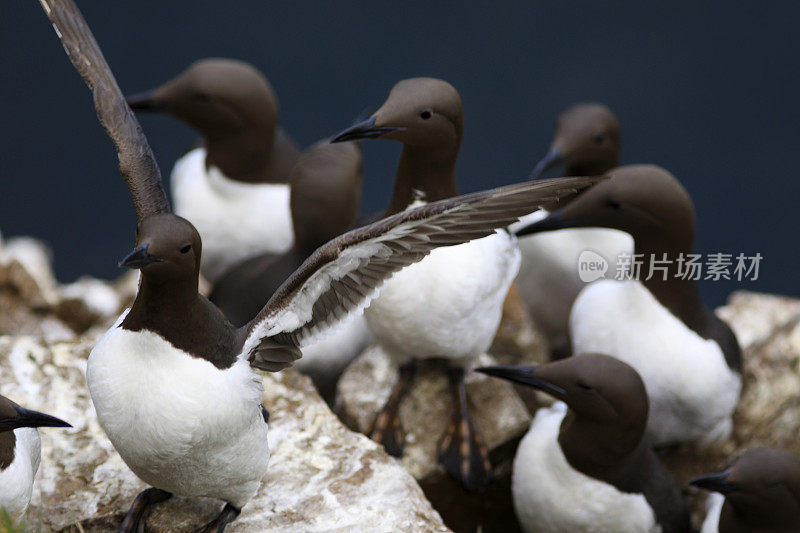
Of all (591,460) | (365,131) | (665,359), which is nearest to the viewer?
(365,131)

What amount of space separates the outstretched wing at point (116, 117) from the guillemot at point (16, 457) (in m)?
0.94

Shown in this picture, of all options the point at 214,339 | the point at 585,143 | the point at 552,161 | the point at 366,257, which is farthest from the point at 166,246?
the point at 585,143

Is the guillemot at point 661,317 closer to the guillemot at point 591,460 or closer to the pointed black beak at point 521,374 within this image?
the guillemot at point 591,460

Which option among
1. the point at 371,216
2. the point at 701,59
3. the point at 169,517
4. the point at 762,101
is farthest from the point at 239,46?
the point at 169,517

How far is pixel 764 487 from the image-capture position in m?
5.34

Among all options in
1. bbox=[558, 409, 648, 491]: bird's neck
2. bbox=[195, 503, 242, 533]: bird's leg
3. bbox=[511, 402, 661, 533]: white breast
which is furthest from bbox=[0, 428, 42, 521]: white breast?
bbox=[558, 409, 648, 491]: bird's neck

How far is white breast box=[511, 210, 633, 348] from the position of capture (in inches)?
291

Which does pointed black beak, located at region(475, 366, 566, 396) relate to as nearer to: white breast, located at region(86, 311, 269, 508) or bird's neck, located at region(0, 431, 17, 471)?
white breast, located at region(86, 311, 269, 508)

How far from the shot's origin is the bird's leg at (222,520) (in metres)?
4.46

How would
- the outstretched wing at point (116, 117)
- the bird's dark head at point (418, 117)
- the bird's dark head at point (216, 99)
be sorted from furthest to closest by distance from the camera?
1. the bird's dark head at point (216, 99)
2. the bird's dark head at point (418, 117)
3. the outstretched wing at point (116, 117)

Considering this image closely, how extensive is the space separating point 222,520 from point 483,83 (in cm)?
876

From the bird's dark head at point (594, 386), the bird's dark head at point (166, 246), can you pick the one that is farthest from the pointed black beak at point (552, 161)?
the bird's dark head at point (166, 246)

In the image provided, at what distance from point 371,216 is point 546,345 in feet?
7.41

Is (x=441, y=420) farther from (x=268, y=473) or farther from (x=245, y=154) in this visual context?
(x=245, y=154)
